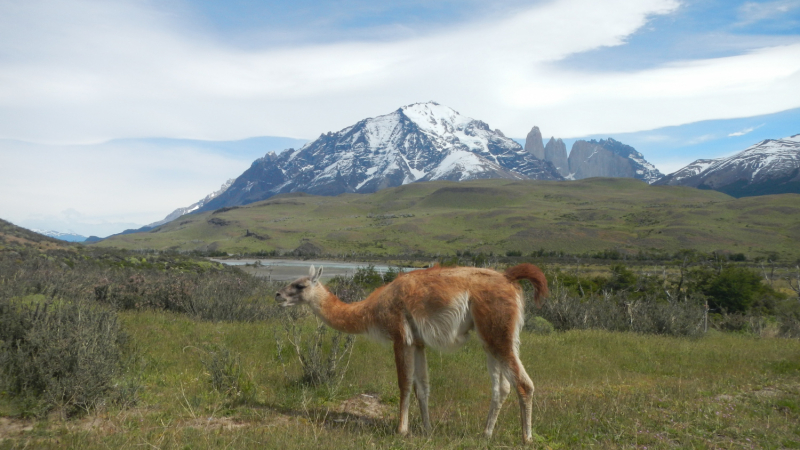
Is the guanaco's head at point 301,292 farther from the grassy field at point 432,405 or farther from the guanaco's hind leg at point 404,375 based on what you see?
the guanaco's hind leg at point 404,375

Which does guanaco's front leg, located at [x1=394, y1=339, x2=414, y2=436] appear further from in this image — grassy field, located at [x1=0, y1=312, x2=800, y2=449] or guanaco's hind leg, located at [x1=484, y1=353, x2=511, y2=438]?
guanaco's hind leg, located at [x1=484, y1=353, x2=511, y2=438]

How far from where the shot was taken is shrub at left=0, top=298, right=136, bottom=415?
19.5 feet

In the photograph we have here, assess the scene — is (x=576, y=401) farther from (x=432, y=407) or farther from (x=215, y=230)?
(x=215, y=230)

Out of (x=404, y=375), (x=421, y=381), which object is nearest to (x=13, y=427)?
(x=404, y=375)

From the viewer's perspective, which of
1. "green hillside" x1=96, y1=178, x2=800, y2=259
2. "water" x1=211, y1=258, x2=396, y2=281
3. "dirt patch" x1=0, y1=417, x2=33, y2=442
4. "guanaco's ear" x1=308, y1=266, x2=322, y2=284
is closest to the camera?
"dirt patch" x1=0, y1=417, x2=33, y2=442

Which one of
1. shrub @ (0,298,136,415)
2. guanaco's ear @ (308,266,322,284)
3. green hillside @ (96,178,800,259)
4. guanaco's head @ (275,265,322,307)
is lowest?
green hillside @ (96,178,800,259)

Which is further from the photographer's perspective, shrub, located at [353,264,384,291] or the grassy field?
shrub, located at [353,264,384,291]

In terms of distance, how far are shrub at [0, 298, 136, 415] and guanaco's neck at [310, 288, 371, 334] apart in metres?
2.64

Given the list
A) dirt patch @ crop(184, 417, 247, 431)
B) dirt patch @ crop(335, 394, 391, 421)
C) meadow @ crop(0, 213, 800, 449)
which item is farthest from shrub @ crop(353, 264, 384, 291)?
dirt patch @ crop(184, 417, 247, 431)

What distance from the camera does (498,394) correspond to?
231 inches

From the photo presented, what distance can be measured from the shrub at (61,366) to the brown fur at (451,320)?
316 centimetres

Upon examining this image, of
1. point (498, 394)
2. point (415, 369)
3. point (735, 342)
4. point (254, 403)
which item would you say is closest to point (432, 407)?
point (415, 369)

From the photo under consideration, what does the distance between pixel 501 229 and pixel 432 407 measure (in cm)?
11026

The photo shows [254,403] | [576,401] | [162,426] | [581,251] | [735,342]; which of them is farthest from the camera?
[581,251]
